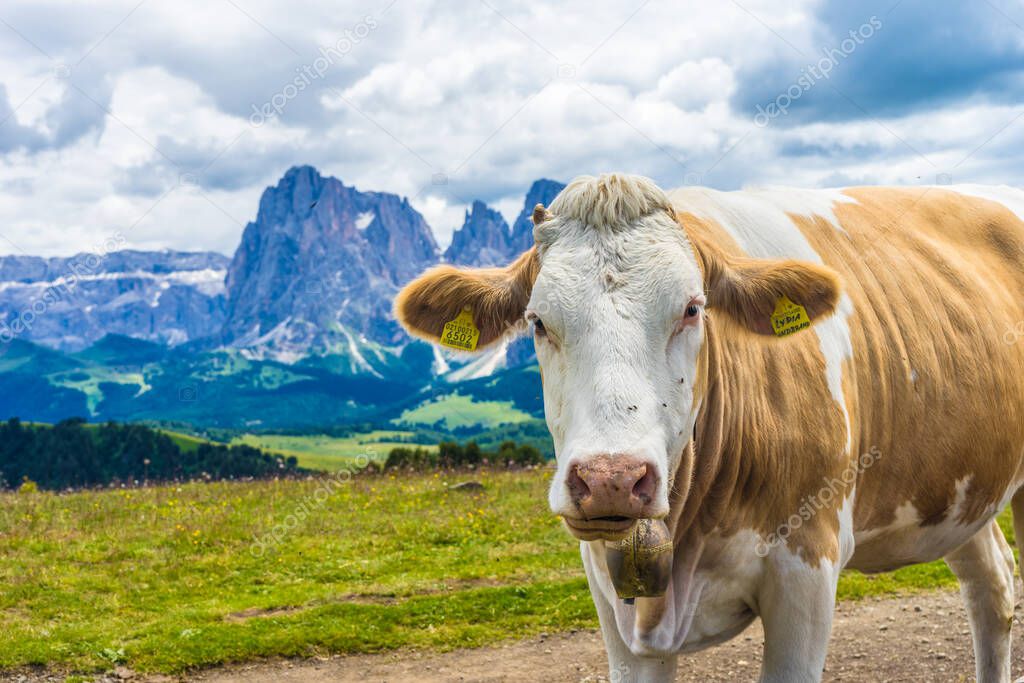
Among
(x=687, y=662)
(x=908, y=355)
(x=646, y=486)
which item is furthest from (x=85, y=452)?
(x=646, y=486)

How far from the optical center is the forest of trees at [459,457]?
76.3ft

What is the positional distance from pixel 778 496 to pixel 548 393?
1.29 m

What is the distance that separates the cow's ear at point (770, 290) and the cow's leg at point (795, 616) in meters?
1.07

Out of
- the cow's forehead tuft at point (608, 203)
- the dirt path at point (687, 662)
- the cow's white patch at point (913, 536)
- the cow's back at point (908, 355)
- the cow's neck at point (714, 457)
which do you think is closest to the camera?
the cow's forehead tuft at point (608, 203)

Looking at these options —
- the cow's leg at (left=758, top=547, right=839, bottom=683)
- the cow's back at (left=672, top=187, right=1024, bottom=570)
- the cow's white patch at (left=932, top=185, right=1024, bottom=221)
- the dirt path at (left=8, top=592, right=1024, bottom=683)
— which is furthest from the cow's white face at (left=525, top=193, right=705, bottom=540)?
the dirt path at (left=8, top=592, right=1024, bottom=683)

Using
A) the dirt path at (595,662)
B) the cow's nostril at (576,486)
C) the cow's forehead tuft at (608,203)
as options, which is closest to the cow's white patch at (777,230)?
the cow's forehead tuft at (608,203)

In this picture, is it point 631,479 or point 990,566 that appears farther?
point 990,566

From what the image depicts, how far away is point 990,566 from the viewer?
6617 millimetres

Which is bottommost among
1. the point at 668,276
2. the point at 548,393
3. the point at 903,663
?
the point at 903,663

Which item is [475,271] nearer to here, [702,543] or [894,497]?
[702,543]

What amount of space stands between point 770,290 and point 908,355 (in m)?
1.32

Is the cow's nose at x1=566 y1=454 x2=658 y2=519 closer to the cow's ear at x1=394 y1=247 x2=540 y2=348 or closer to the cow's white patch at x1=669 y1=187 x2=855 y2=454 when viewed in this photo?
the cow's ear at x1=394 y1=247 x2=540 y2=348

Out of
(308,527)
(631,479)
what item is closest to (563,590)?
(308,527)

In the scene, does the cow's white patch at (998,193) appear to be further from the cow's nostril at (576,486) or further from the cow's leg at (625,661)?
the cow's nostril at (576,486)
